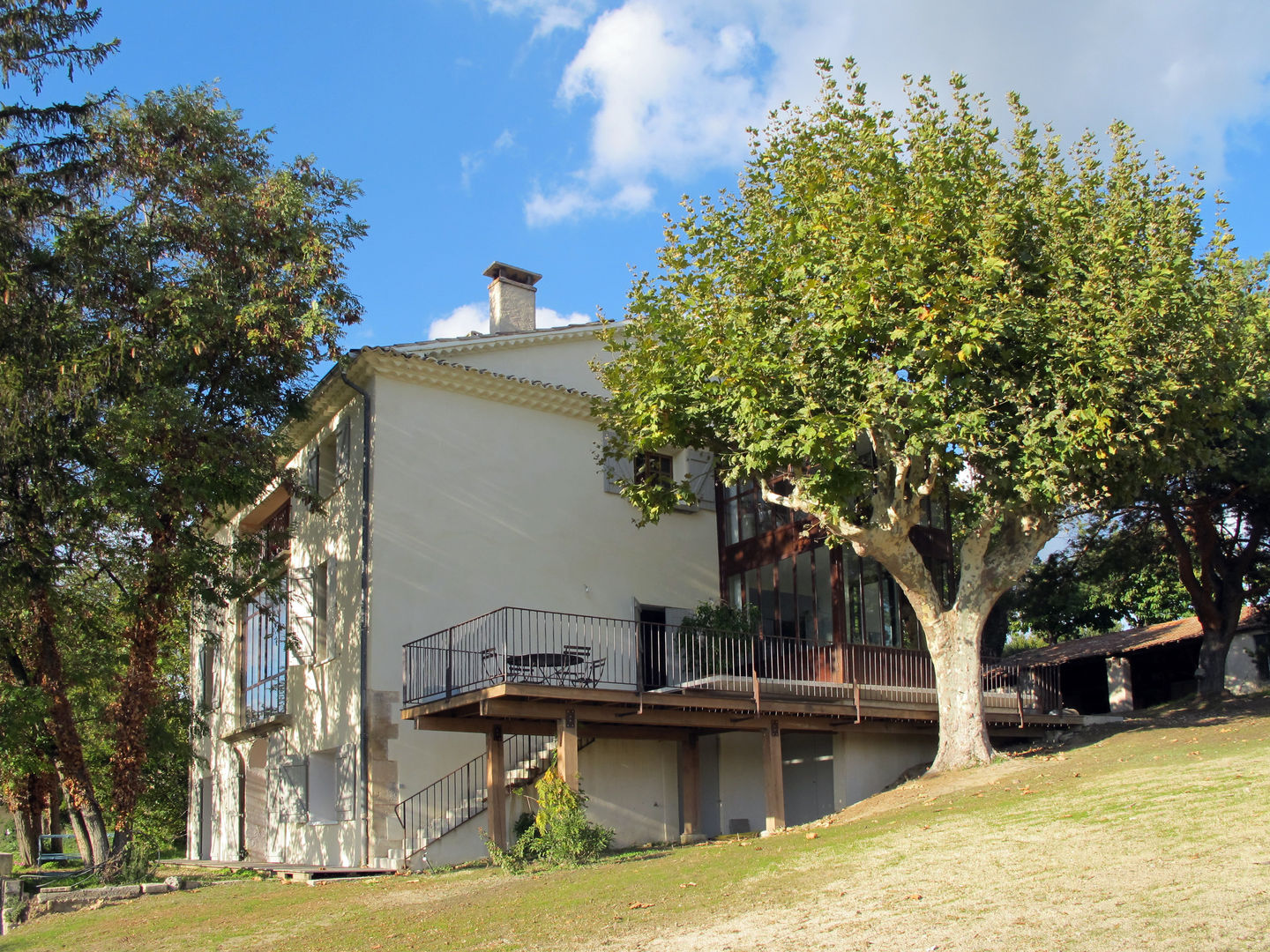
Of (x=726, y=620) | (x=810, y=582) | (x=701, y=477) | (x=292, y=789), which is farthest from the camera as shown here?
(x=701, y=477)

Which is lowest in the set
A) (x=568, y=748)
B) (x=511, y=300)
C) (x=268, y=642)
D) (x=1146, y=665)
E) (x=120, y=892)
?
(x=120, y=892)

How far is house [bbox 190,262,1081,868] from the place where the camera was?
17375 millimetres

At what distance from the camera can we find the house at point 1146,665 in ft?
102

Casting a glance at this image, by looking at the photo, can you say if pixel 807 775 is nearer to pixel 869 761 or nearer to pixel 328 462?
pixel 869 761

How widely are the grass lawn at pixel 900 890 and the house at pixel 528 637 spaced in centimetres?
221

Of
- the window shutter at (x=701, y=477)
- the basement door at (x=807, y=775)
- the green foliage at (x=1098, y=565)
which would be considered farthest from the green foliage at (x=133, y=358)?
the green foliage at (x=1098, y=565)

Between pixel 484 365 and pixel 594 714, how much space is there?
7916mm

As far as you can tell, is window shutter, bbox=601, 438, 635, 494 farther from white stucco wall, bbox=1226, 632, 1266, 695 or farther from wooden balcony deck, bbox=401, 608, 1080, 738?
white stucco wall, bbox=1226, 632, 1266, 695

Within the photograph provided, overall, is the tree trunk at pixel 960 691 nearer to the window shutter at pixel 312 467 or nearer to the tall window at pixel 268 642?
the tall window at pixel 268 642

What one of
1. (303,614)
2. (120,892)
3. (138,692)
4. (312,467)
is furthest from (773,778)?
(312,467)

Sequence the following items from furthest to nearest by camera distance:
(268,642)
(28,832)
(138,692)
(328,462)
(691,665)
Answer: (28,832), (268,642), (328,462), (691,665), (138,692)

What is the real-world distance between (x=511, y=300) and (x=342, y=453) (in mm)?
5357

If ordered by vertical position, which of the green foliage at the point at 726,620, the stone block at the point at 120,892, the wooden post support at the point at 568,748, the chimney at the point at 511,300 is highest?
the chimney at the point at 511,300

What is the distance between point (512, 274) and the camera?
23844 millimetres
